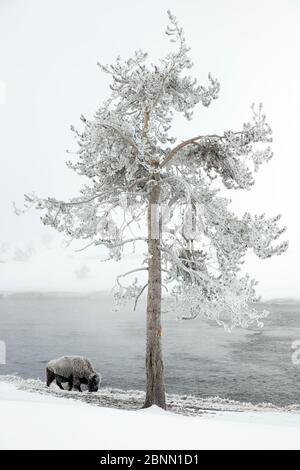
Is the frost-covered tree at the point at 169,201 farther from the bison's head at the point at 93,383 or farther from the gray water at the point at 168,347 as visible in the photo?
the gray water at the point at 168,347

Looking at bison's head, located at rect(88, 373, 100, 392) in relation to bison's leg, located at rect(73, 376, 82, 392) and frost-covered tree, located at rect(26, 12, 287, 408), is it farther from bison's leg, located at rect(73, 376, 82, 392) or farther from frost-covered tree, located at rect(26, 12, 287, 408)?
frost-covered tree, located at rect(26, 12, 287, 408)

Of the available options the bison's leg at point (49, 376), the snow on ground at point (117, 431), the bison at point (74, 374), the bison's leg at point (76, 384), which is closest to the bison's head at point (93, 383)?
the bison at point (74, 374)

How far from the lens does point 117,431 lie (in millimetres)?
6770

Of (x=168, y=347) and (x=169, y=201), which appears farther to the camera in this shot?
(x=168, y=347)

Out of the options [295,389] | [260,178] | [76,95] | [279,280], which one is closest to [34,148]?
[76,95]

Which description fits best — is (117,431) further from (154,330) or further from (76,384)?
(76,384)

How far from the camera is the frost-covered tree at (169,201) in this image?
11.7 meters

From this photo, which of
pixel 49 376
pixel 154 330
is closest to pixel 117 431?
pixel 154 330

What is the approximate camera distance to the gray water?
2181 centimetres

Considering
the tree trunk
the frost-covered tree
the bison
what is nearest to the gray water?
the bison

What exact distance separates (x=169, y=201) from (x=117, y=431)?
23.8ft

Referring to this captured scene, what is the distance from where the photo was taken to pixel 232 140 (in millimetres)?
11594

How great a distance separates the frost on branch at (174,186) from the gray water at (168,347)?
9.46 m

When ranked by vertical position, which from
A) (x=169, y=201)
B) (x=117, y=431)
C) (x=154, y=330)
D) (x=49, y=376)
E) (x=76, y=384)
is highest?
(x=169, y=201)
